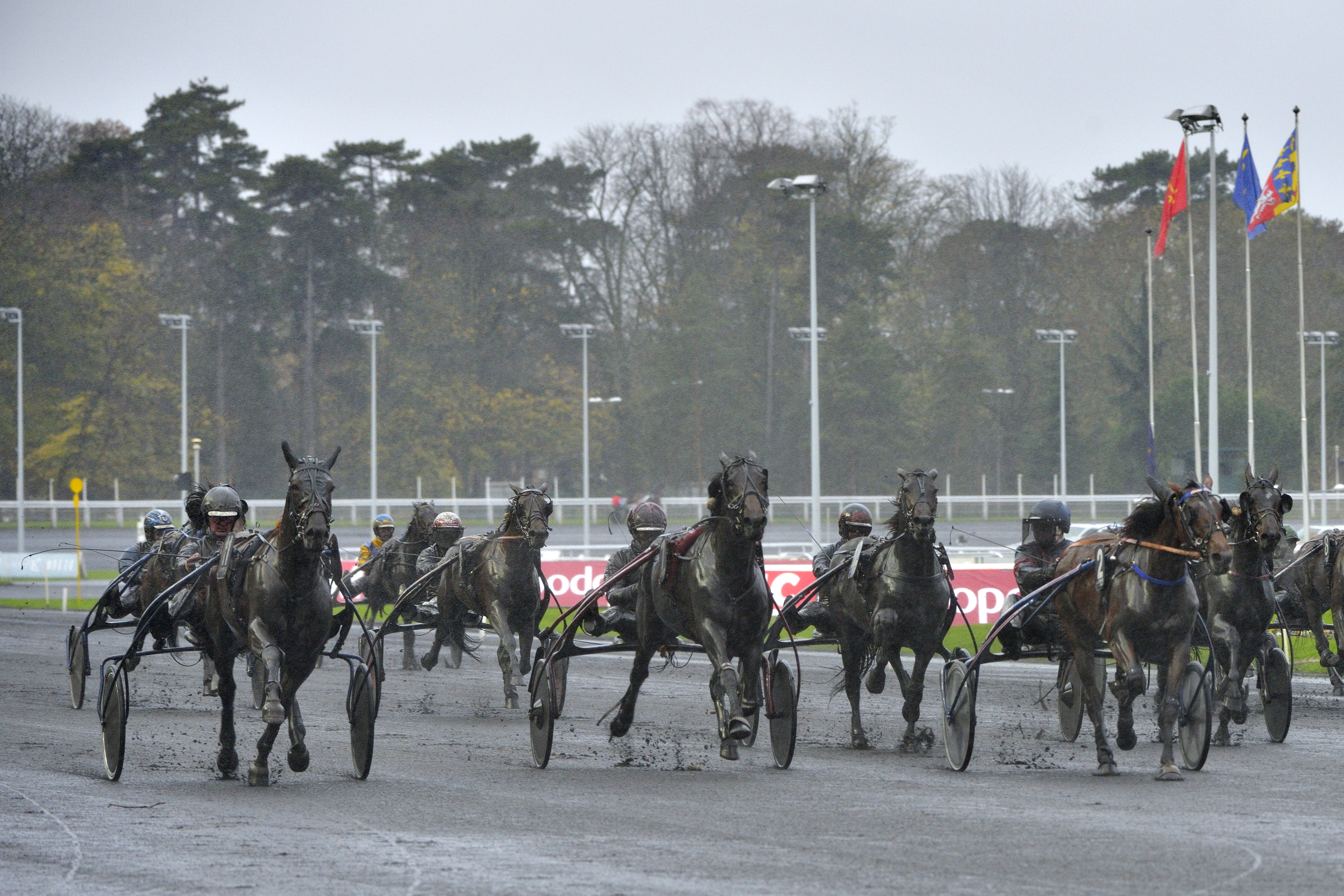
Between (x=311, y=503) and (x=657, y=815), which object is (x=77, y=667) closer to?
(x=311, y=503)

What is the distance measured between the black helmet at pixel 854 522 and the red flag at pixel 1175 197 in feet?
57.2

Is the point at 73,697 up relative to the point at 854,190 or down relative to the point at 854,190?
down

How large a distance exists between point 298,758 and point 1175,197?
23.8m

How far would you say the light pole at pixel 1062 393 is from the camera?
51000mm

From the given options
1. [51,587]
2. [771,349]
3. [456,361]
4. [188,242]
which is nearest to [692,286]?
[771,349]

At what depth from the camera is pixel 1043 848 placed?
23.9 feet

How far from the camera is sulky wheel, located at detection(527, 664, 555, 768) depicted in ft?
33.6

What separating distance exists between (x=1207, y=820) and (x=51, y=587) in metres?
32.1

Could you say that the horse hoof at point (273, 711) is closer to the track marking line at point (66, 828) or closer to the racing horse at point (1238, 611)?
the track marking line at point (66, 828)

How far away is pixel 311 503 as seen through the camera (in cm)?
924

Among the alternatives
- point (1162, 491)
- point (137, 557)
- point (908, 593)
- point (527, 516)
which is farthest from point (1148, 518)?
point (137, 557)

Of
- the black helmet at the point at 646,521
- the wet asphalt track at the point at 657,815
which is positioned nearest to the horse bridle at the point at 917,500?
→ the wet asphalt track at the point at 657,815

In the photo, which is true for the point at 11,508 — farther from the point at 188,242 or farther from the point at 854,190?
the point at 854,190

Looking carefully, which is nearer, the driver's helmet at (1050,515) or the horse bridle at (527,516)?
the driver's helmet at (1050,515)
